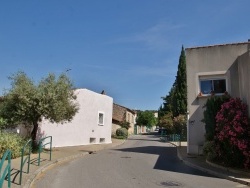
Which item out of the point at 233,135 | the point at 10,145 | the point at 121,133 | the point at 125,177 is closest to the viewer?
the point at 125,177

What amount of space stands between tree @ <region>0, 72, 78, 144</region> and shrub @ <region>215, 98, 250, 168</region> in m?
8.74

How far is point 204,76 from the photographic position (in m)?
19.7

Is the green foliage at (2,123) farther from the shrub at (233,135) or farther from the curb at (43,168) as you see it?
the shrub at (233,135)

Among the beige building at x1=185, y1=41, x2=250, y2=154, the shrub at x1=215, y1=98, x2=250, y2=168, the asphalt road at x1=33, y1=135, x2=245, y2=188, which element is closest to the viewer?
the asphalt road at x1=33, y1=135, x2=245, y2=188

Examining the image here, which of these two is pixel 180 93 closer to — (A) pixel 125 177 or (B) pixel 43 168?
(B) pixel 43 168

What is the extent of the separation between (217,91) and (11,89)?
38.0ft

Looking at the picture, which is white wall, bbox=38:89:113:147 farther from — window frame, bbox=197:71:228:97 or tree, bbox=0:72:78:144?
window frame, bbox=197:71:228:97

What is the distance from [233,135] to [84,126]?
17.4 meters

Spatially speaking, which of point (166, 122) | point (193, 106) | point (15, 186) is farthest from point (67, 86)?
point (166, 122)

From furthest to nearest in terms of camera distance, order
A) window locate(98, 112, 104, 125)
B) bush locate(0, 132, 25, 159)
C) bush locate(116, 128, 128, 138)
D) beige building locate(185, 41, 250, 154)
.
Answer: bush locate(116, 128, 128, 138) < window locate(98, 112, 104, 125) < beige building locate(185, 41, 250, 154) < bush locate(0, 132, 25, 159)

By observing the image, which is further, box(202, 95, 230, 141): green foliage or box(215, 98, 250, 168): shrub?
box(202, 95, 230, 141): green foliage

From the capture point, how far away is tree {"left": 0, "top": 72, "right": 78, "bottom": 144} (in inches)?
695

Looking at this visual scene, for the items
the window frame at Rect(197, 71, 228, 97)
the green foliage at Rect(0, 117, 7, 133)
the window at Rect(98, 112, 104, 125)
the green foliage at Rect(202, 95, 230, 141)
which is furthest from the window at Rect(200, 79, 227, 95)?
the window at Rect(98, 112, 104, 125)

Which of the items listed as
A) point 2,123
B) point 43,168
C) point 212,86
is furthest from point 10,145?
point 212,86
